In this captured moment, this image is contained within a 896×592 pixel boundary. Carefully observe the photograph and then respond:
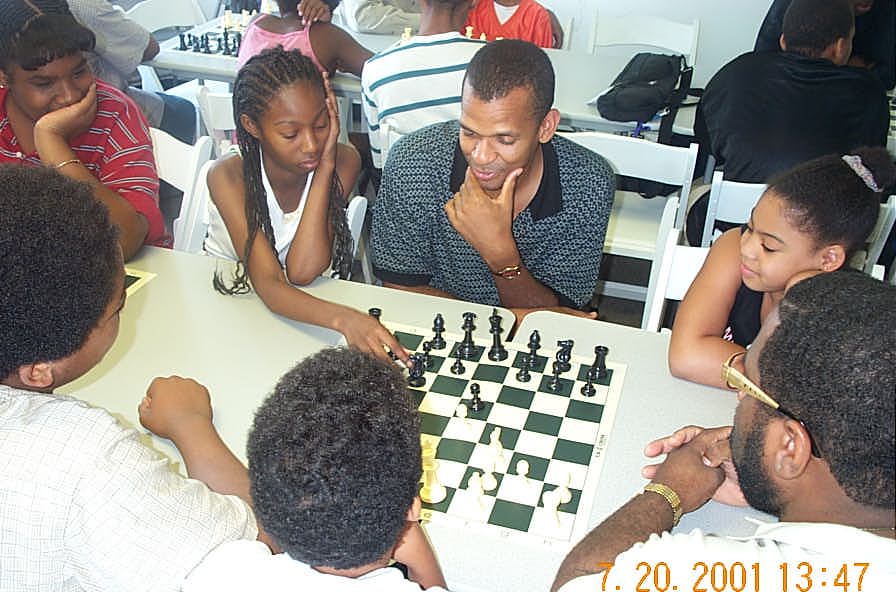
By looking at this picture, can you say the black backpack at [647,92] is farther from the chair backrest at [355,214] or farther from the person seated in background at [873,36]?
the chair backrest at [355,214]

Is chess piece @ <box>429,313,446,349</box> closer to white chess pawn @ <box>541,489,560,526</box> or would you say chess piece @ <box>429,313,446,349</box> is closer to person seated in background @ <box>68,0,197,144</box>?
white chess pawn @ <box>541,489,560,526</box>

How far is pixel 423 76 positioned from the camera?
3023mm

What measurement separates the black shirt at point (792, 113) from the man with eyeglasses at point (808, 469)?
1821 millimetres

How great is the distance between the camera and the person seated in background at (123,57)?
136 inches

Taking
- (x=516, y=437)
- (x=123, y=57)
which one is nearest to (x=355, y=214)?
(x=516, y=437)

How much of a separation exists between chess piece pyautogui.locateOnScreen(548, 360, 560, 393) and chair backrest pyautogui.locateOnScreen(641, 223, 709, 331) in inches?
18.8

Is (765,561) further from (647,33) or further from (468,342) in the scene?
(647,33)

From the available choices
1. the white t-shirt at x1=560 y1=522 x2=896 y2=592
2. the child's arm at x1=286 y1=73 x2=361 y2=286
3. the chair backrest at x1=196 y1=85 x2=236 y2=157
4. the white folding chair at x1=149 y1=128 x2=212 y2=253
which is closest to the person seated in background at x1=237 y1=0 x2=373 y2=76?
the chair backrest at x1=196 y1=85 x2=236 y2=157

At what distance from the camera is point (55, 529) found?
44.0 inches

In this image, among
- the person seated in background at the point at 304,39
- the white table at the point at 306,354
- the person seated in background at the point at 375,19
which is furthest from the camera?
the person seated in background at the point at 375,19

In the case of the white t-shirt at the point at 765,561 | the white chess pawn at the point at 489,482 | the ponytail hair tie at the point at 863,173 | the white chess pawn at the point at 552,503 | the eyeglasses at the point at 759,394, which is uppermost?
the ponytail hair tie at the point at 863,173

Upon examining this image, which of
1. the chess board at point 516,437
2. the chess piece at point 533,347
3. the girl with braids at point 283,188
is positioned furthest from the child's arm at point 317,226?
the chess piece at point 533,347

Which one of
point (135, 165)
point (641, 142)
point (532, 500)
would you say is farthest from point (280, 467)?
point (641, 142)

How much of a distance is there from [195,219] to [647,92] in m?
1.84
